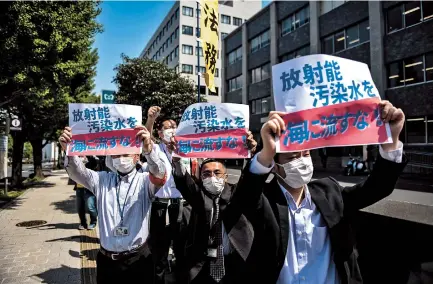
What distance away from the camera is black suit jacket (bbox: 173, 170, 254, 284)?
2574 mm

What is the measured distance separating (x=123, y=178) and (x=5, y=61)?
8.00m

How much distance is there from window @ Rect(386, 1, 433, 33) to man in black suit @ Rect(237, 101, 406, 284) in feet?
64.4

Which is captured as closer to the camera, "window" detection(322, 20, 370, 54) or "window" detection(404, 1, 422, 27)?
"window" detection(404, 1, 422, 27)

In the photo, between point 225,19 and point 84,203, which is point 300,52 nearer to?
point 84,203

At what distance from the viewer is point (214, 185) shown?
113 inches

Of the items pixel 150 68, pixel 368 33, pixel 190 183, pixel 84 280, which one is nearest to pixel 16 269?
pixel 84 280

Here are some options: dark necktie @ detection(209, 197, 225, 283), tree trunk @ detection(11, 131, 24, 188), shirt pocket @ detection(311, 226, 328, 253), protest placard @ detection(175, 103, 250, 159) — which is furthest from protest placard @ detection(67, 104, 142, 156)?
tree trunk @ detection(11, 131, 24, 188)

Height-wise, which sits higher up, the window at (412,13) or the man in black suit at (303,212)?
the window at (412,13)

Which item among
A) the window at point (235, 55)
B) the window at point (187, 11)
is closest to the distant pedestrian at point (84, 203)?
the window at point (235, 55)

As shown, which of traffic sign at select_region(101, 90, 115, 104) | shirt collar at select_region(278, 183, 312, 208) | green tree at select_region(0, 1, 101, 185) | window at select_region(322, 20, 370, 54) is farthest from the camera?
window at select_region(322, 20, 370, 54)

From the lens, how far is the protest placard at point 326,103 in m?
1.94

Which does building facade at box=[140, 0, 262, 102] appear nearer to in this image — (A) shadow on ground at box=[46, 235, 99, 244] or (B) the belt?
(A) shadow on ground at box=[46, 235, 99, 244]

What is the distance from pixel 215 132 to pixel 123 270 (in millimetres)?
1505

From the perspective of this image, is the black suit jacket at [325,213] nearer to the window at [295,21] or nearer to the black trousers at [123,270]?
the black trousers at [123,270]
